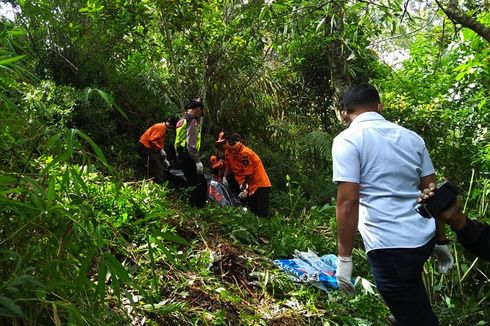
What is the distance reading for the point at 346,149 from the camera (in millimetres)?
2678

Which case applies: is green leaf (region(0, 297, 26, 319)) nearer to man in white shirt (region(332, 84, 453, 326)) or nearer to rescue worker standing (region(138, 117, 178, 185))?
man in white shirt (region(332, 84, 453, 326))

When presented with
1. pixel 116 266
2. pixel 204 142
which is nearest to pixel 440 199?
pixel 116 266

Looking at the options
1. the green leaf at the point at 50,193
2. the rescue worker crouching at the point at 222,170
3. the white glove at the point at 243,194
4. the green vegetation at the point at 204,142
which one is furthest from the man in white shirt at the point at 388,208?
the rescue worker crouching at the point at 222,170

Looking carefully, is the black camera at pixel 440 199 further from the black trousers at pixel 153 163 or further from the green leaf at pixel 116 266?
the black trousers at pixel 153 163

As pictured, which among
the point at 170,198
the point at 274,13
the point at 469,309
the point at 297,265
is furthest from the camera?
the point at 170,198

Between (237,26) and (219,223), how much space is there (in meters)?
4.69

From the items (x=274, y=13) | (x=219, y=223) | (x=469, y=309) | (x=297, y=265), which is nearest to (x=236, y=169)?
(x=219, y=223)

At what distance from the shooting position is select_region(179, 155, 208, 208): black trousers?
661cm

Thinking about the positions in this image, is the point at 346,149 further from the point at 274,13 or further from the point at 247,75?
the point at 247,75

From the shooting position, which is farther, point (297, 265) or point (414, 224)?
point (297, 265)

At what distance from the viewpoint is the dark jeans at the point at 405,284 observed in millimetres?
2486

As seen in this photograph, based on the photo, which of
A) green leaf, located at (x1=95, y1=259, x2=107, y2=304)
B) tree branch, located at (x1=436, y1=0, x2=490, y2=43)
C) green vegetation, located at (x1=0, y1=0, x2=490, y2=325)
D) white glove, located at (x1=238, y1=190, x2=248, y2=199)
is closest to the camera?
green leaf, located at (x1=95, y1=259, x2=107, y2=304)

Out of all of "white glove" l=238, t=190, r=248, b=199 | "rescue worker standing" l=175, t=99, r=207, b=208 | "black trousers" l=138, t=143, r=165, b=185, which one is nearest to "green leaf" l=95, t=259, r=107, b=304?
"rescue worker standing" l=175, t=99, r=207, b=208

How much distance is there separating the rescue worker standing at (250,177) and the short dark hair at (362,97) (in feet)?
14.6
